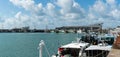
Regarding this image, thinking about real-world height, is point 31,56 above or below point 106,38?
below

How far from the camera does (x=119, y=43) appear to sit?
12844mm

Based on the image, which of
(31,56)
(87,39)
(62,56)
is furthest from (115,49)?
(31,56)

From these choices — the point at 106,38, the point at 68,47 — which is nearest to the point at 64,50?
the point at 68,47

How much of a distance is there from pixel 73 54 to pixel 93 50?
4890 mm

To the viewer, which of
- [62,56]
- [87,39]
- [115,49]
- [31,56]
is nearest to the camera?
[115,49]

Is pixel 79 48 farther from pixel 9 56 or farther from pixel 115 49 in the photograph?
pixel 9 56

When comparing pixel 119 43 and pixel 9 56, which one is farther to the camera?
pixel 9 56

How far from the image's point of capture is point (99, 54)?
33719 millimetres

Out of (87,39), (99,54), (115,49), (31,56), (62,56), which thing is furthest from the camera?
(31,56)

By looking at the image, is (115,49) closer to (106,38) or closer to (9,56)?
(106,38)

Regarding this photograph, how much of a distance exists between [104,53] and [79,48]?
477cm

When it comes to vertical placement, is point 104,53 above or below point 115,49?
below

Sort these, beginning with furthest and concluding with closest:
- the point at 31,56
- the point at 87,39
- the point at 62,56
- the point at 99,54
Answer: the point at 31,56
the point at 87,39
the point at 62,56
the point at 99,54

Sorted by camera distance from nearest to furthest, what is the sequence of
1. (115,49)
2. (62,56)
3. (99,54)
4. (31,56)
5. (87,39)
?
(115,49) < (99,54) < (62,56) < (87,39) < (31,56)
